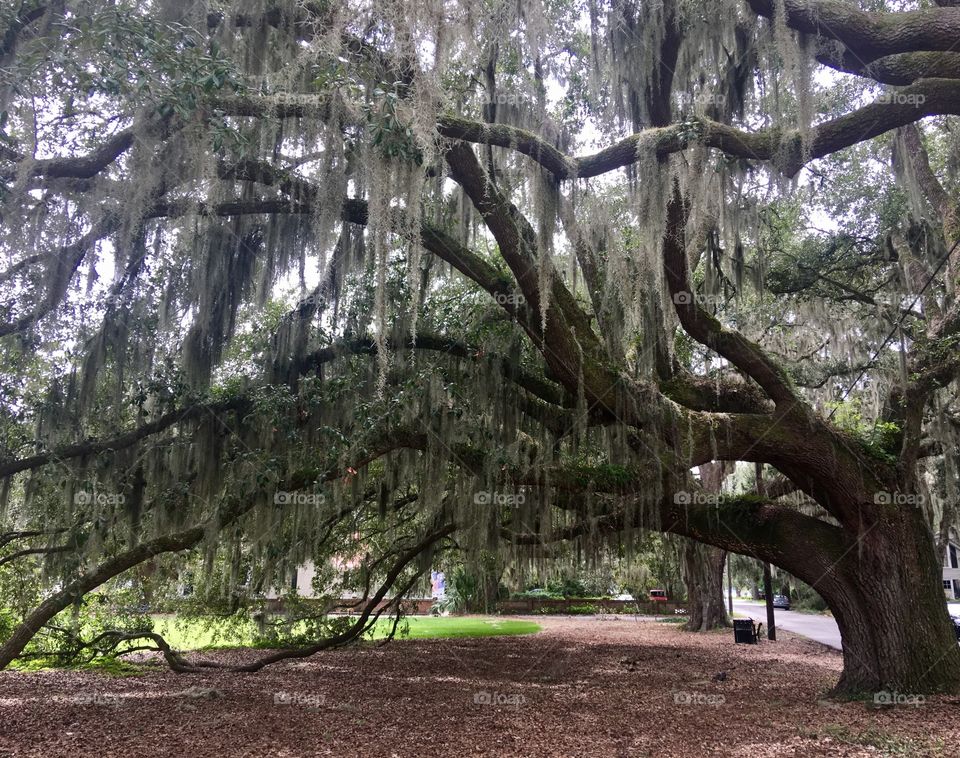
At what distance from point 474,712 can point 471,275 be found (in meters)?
4.18

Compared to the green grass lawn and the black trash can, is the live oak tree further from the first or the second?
the black trash can

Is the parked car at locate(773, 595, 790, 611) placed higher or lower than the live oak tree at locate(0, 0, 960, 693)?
lower

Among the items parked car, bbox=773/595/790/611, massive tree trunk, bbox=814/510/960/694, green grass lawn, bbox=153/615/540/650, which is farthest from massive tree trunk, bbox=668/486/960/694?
parked car, bbox=773/595/790/611

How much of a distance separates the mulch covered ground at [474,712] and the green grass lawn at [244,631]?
2410mm

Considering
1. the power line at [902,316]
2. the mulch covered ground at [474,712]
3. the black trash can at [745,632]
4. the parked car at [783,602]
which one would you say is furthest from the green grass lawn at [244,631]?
the parked car at [783,602]

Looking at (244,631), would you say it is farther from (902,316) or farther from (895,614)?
(902,316)

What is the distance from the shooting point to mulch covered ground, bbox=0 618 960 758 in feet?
16.5

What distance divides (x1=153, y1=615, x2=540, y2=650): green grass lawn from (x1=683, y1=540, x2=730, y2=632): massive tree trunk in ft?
13.0

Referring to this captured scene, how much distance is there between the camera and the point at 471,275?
6.75 meters

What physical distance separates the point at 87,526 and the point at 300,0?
5.50 m

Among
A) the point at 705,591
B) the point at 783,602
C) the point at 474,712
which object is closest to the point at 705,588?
the point at 705,591

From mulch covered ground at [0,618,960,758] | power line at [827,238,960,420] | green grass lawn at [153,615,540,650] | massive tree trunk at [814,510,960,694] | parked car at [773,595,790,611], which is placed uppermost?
power line at [827,238,960,420]

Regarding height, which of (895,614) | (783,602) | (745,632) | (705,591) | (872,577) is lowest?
(783,602)

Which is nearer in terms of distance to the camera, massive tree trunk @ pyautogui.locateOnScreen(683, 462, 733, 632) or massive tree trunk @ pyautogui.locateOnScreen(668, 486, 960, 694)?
massive tree trunk @ pyautogui.locateOnScreen(668, 486, 960, 694)
